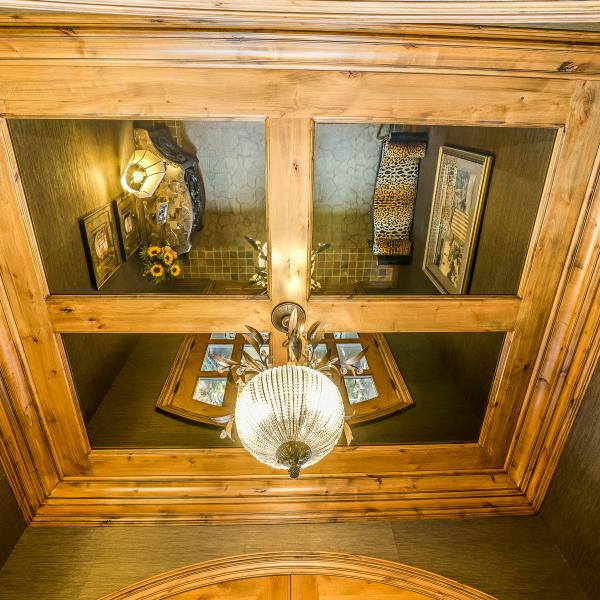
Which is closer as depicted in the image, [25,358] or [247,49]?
[247,49]

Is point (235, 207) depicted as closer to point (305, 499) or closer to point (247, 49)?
point (247, 49)

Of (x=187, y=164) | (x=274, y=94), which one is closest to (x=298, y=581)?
(x=187, y=164)

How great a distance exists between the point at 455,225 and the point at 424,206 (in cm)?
19

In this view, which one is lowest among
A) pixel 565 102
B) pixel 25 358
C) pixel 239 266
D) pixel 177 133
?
pixel 25 358

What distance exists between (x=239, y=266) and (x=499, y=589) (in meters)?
1.81

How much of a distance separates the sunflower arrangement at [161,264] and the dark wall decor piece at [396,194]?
90 cm

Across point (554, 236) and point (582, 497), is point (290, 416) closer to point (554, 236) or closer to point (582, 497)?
point (554, 236)

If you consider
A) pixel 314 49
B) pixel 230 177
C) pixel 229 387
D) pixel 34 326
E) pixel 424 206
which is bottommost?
pixel 229 387

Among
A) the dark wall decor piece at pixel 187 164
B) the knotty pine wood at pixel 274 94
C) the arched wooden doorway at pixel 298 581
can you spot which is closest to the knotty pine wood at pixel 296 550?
the arched wooden doorway at pixel 298 581

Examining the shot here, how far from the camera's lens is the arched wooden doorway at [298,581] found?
176cm

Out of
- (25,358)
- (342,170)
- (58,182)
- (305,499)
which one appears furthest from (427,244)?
(25,358)

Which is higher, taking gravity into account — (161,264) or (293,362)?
(161,264)

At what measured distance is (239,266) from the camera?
5.87 feet

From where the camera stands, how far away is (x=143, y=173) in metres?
1.73
